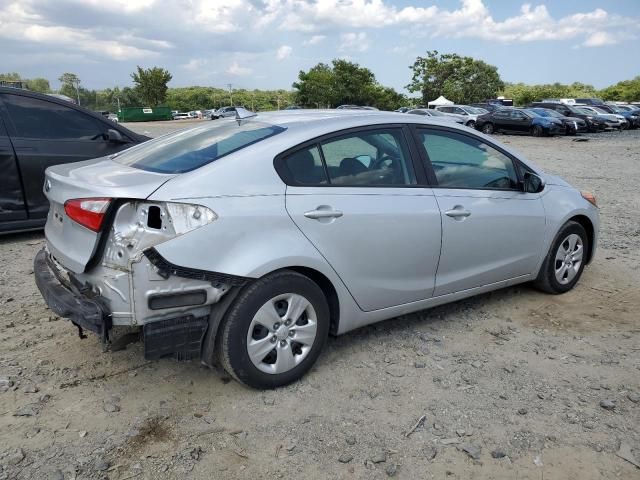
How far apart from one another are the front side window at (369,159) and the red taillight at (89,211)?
51.3 inches

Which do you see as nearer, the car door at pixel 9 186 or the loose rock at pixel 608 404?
the loose rock at pixel 608 404

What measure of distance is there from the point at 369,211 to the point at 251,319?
99 cm

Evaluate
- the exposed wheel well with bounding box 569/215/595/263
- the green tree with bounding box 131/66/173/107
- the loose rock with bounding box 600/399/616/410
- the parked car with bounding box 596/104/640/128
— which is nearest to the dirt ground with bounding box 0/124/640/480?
the loose rock with bounding box 600/399/616/410

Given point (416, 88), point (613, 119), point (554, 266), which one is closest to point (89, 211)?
point (554, 266)

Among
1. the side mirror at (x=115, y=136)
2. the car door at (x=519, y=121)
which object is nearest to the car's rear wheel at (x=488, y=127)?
the car door at (x=519, y=121)

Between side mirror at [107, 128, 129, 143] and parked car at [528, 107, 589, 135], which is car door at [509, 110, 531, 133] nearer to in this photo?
parked car at [528, 107, 589, 135]

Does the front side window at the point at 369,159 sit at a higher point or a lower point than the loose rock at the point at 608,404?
higher

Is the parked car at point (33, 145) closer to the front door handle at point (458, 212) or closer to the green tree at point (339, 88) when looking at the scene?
the front door handle at point (458, 212)

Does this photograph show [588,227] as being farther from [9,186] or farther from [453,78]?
[453,78]

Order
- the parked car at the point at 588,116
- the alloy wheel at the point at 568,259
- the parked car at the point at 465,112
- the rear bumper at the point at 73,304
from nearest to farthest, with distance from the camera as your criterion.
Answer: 1. the rear bumper at the point at 73,304
2. the alloy wheel at the point at 568,259
3. the parked car at the point at 588,116
4. the parked car at the point at 465,112

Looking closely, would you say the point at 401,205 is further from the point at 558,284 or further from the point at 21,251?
the point at 21,251

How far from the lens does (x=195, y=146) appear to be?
11.4 ft

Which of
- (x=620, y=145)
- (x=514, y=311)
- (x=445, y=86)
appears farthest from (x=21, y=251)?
(x=445, y=86)

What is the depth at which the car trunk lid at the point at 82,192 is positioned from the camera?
2.86 meters
